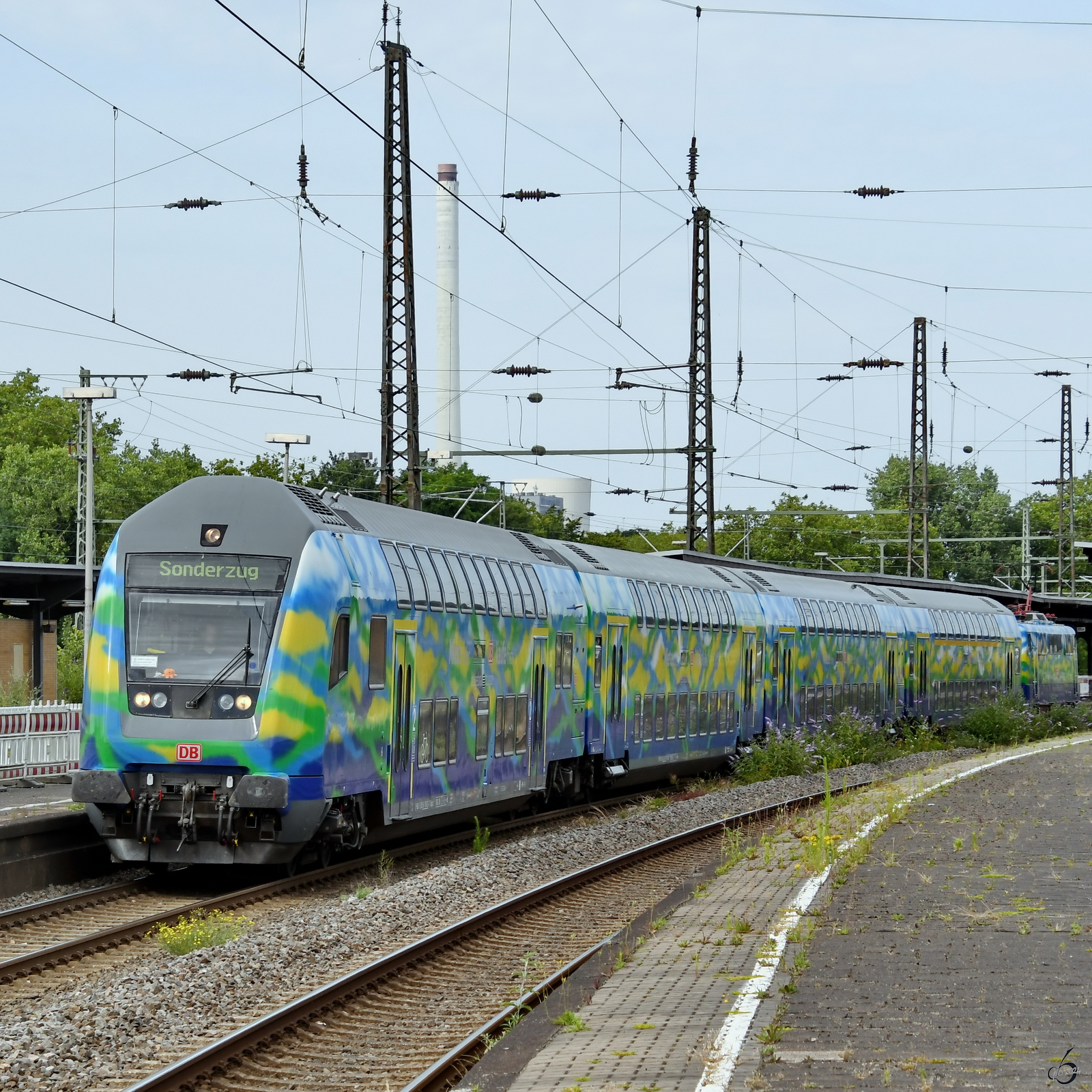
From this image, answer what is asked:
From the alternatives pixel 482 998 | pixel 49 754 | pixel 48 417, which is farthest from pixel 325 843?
pixel 48 417

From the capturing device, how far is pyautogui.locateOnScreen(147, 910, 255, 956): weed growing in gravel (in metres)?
11.6

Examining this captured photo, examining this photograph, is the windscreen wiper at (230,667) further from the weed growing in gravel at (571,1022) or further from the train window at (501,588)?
the weed growing in gravel at (571,1022)

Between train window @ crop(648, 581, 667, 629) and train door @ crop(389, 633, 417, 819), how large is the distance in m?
9.52

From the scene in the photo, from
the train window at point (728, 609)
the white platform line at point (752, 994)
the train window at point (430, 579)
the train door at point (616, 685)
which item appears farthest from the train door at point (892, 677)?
the train window at point (430, 579)

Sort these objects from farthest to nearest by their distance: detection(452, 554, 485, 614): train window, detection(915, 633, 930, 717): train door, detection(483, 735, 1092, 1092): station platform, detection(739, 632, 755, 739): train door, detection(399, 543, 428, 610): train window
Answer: detection(915, 633, 930, 717): train door, detection(739, 632, 755, 739): train door, detection(452, 554, 485, 614): train window, detection(399, 543, 428, 610): train window, detection(483, 735, 1092, 1092): station platform

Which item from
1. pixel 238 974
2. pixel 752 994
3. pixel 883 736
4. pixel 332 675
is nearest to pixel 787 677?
pixel 883 736

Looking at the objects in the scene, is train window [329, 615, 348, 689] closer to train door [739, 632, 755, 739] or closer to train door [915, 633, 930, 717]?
train door [739, 632, 755, 739]

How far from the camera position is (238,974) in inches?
413

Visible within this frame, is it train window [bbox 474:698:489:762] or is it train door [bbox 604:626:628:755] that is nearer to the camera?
train window [bbox 474:698:489:762]

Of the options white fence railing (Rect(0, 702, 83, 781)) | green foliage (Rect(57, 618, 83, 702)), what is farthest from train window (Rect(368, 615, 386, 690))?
green foliage (Rect(57, 618, 83, 702))

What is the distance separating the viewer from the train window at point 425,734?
16469 mm

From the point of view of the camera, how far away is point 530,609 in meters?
20.1

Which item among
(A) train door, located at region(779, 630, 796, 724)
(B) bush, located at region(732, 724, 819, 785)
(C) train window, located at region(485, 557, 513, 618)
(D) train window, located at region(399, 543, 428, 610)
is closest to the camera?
(D) train window, located at region(399, 543, 428, 610)

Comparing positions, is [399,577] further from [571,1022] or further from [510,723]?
[571,1022]
